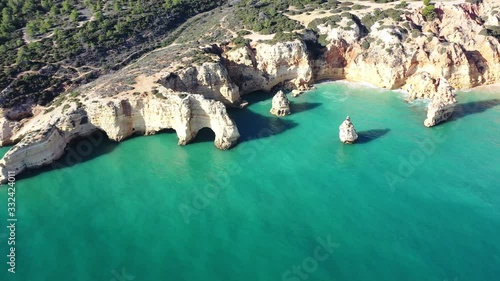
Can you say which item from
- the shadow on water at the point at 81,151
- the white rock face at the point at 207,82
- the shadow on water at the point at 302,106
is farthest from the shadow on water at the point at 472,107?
the shadow on water at the point at 81,151

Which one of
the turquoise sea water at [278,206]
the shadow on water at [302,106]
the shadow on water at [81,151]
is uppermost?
the shadow on water at [302,106]

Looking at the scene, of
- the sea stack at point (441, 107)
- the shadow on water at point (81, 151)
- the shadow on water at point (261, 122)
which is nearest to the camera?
the shadow on water at point (81, 151)

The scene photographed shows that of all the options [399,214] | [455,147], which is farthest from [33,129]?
[455,147]

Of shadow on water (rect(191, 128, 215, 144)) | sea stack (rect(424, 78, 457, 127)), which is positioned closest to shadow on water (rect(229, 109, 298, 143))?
shadow on water (rect(191, 128, 215, 144))

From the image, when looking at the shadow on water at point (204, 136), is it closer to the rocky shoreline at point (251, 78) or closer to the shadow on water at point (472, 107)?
the rocky shoreline at point (251, 78)

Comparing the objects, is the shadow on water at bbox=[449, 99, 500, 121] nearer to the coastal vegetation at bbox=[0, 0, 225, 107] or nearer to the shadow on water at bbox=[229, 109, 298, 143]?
the shadow on water at bbox=[229, 109, 298, 143]
